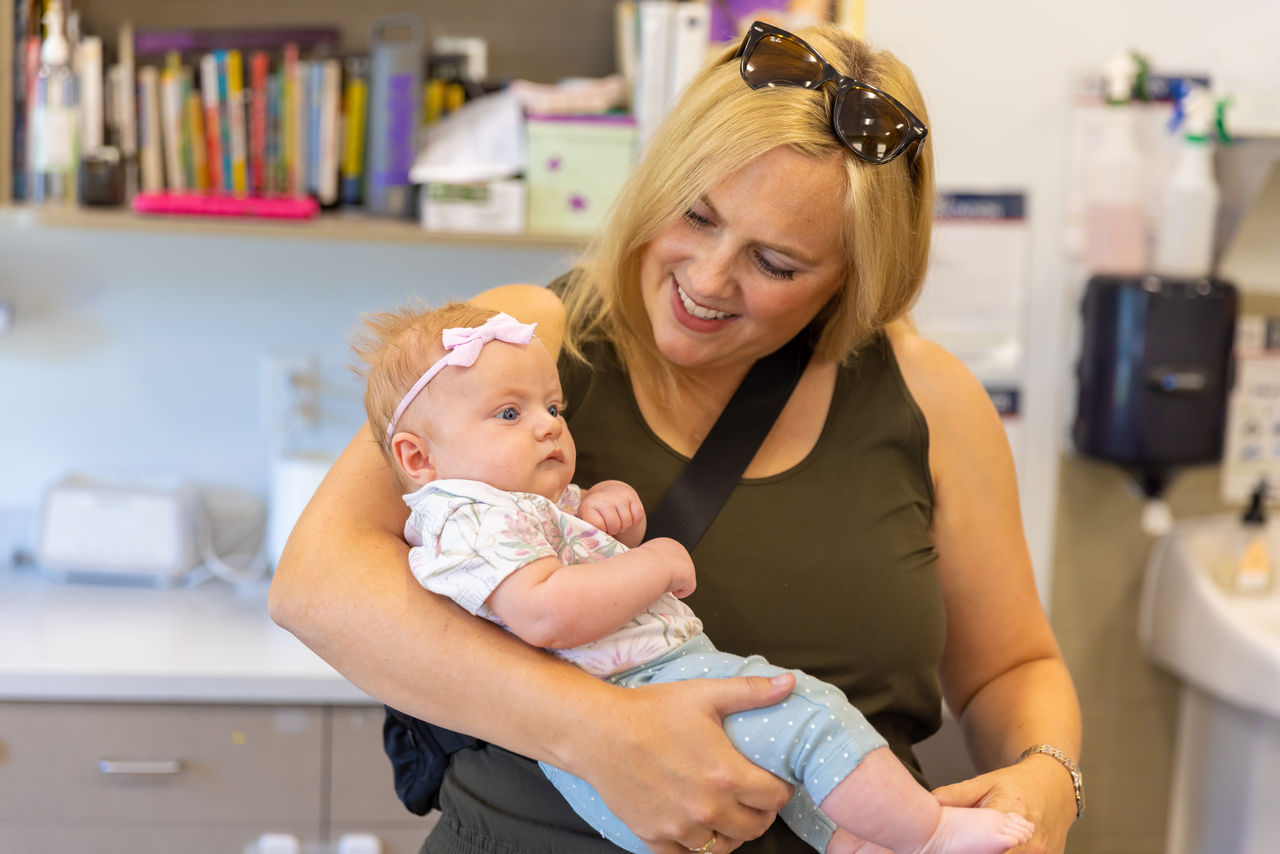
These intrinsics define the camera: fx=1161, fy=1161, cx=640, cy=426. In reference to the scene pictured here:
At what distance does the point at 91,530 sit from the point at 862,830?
1.86 m

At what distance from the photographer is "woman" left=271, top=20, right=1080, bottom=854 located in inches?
39.1

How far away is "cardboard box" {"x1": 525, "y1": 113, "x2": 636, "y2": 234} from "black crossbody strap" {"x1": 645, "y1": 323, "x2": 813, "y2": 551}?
976 mm


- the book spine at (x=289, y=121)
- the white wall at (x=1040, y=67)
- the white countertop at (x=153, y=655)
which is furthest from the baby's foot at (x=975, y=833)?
the book spine at (x=289, y=121)

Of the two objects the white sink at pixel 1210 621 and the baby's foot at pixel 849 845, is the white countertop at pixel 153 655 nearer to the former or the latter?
the baby's foot at pixel 849 845

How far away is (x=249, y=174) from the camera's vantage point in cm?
227

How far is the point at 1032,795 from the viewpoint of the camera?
1.12 meters

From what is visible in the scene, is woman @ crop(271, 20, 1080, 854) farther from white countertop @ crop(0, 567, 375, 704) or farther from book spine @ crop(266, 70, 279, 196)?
book spine @ crop(266, 70, 279, 196)

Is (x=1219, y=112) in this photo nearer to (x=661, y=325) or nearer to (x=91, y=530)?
(x=661, y=325)

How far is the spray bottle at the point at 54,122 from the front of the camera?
2109 mm

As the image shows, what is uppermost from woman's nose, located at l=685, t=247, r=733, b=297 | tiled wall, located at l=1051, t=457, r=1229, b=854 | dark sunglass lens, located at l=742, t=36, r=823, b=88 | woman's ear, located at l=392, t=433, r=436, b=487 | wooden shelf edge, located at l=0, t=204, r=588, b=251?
dark sunglass lens, located at l=742, t=36, r=823, b=88

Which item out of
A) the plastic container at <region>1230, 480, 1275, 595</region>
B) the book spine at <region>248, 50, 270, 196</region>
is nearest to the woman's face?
the book spine at <region>248, 50, 270, 196</region>

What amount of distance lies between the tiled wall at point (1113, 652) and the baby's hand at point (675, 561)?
1.66 metres

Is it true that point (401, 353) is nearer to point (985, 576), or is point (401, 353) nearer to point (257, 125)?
point (985, 576)

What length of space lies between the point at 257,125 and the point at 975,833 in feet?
6.15
